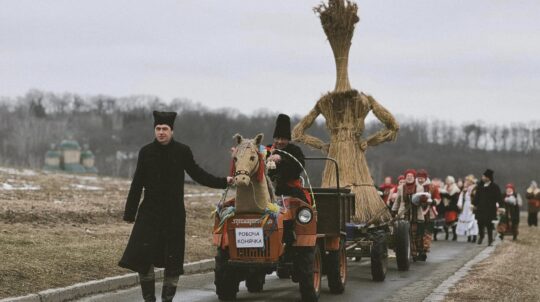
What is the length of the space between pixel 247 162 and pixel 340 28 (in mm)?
8726

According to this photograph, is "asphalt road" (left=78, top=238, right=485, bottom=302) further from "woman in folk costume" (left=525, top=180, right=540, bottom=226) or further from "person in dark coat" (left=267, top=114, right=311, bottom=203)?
"woman in folk costume" (left=525, top=180, right=540, bottom=226)

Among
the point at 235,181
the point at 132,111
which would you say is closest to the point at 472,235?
the point at 235,181

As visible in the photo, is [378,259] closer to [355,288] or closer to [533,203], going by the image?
[355,288]

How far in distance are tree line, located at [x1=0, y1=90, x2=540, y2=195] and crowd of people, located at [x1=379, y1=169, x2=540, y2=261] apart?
3113 inches

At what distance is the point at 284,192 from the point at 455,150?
131 m

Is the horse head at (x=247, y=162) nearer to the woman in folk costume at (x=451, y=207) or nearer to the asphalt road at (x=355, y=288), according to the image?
the asphalt road at (x=355, y=288)

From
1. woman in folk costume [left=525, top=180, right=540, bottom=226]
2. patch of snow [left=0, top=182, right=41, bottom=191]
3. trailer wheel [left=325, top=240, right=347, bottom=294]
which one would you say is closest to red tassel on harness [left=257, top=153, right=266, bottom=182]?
trailer wheel [left=325, top=240, right=347, bottom=294]

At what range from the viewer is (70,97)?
610 ft

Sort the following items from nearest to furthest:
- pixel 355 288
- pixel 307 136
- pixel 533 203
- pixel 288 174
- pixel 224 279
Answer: pixel 224 279, pixel 288 174, pixel 355 288, pixel 307 136, pixel 533 203

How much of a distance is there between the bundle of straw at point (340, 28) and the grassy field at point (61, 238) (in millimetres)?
4559

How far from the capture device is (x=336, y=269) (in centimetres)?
1278

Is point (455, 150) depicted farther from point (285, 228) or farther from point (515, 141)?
point (285, 228)

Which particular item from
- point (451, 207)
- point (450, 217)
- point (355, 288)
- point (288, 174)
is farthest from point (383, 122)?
point (451, 207)

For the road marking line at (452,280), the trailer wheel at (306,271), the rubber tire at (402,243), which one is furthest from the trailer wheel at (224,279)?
the rubber tire at (402,243)
